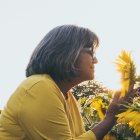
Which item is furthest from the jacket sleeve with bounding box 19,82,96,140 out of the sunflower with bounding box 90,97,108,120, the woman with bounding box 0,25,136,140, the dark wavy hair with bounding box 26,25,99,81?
the sunflower with bounding box 90,97,108,120

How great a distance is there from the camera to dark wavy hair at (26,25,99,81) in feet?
11.1

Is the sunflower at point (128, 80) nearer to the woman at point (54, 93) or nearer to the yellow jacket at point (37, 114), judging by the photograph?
the woman at point (54, 93)

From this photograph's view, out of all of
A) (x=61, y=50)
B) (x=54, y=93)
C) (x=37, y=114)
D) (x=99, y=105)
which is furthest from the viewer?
(x=99, y=105)

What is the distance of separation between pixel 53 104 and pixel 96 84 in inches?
372

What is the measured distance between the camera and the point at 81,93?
41.5 ft

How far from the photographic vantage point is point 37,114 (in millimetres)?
Result: 3123

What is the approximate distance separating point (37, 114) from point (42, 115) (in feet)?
0.11

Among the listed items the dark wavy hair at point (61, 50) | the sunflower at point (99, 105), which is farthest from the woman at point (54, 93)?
the sunflower at point (99, 105)

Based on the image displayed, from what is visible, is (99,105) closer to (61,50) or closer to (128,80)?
(128,80)

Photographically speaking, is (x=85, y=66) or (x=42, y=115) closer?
(x=42, y=115)

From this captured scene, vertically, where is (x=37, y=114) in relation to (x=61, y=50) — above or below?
below

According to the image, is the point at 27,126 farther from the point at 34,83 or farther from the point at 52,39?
the point at 52,39

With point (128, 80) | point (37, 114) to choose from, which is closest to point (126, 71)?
point (128, 80)

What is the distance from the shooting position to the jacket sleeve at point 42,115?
3.13 m
